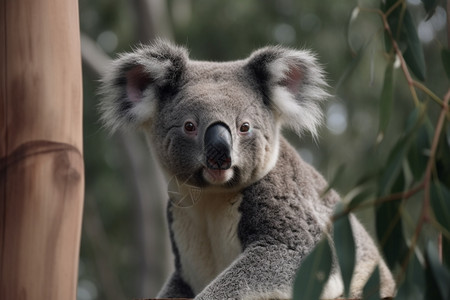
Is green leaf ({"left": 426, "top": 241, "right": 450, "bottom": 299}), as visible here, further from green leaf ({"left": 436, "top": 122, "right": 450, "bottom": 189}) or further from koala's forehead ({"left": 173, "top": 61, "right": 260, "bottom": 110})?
koala's forehead ({"left": 173, "top": 61, "right": 260, "bottom": 110})

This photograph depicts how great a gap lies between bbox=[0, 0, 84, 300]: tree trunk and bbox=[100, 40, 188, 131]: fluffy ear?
1.09m

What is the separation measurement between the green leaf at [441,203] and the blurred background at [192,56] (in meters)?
4.32

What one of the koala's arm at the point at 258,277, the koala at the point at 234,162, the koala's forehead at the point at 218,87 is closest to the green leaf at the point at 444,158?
the koala at the point at 234,162

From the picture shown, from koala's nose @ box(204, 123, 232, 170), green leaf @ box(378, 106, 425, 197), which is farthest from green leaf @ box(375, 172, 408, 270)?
koala's nose @ box(204, 123, 232, 170)

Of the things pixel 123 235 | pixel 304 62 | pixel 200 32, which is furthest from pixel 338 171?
pixel 123 235

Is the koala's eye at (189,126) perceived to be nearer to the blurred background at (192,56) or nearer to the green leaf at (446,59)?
the green leaf at (446,59)

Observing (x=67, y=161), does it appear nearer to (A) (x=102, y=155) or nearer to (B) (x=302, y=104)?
(B) (x=302, y=104)

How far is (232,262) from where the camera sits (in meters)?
3.37

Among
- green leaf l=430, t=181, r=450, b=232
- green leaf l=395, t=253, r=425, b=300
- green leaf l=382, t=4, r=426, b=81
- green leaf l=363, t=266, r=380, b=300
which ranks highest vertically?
green leaf l=382, t=4, r=426, b=81

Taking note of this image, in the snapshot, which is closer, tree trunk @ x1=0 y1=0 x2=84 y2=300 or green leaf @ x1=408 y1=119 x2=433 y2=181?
green leaf @ x1=408 y1=119 x2=433 y2=181

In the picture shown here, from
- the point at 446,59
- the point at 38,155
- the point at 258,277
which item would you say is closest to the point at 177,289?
the point at 258,277

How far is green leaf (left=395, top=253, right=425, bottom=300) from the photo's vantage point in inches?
78.2

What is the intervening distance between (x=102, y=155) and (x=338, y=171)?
12816 mm

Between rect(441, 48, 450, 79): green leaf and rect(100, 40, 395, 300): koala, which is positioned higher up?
rect(441, 48, 450, 79): green leaf
